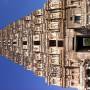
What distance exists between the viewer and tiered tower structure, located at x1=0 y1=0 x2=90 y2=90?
112 feet

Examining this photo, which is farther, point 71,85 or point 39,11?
point 39,11

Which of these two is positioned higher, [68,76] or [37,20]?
[37,20]

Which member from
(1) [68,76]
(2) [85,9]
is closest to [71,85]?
(1) [68,76]

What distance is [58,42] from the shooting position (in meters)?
36.2

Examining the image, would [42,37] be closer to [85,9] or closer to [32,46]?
[32,46]

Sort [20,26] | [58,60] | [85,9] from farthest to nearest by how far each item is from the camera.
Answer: [20,26] → [58,60] → [85,9]

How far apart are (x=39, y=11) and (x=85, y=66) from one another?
6.78 metres

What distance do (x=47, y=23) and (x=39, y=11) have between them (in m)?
1.60

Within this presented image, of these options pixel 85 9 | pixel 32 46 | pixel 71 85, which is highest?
pixel 85 9

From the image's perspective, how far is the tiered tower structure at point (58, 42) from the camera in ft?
112

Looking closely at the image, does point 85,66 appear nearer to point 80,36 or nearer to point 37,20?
point 80,36

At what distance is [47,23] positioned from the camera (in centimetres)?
3672

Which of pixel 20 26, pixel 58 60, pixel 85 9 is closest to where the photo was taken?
pixel 85 9

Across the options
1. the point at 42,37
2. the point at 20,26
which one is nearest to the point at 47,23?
the point at 42,37
